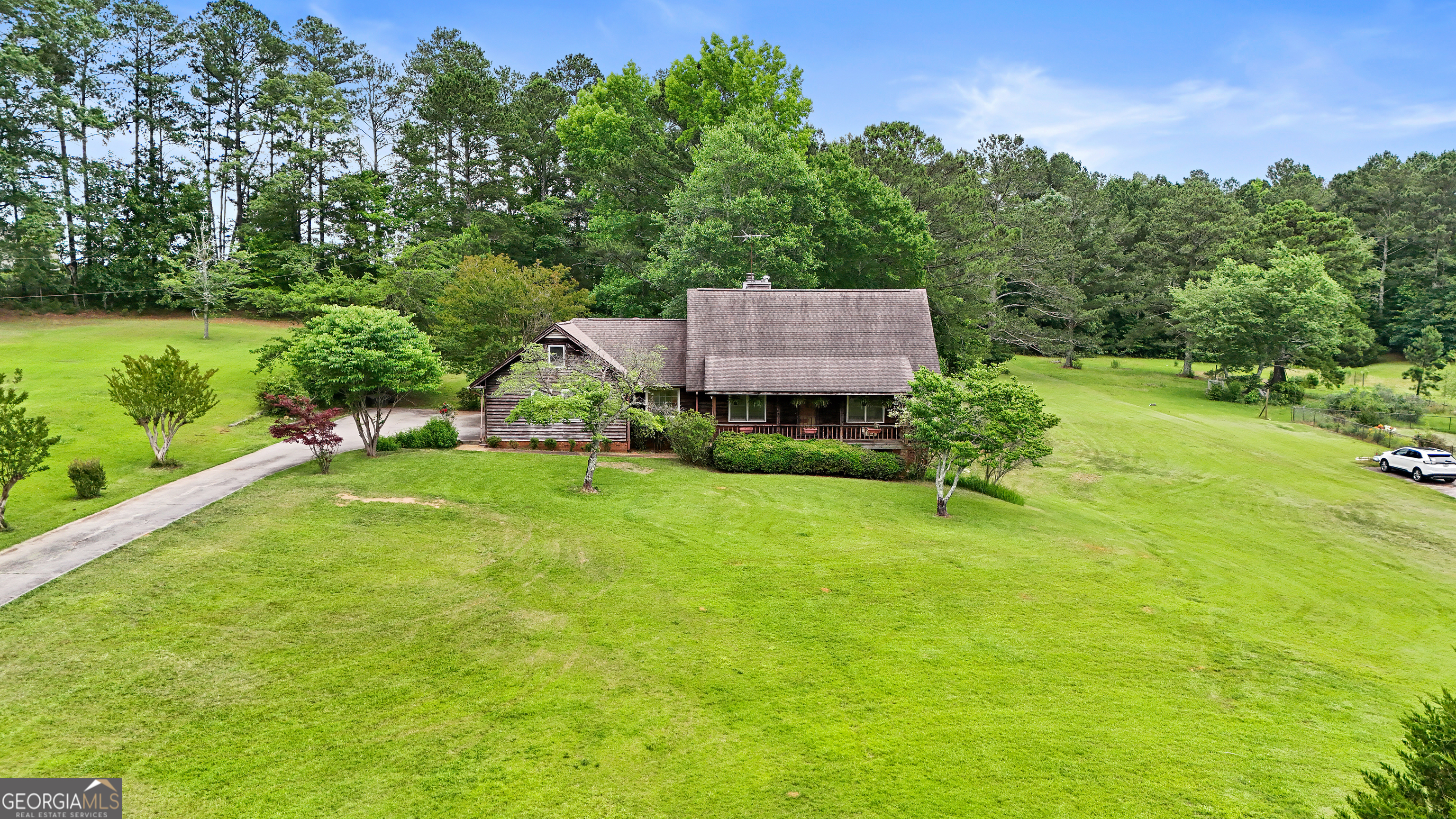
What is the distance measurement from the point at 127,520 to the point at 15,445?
111 inches

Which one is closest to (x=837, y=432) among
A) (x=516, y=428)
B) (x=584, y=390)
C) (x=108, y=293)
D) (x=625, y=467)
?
(x=625, y=467)

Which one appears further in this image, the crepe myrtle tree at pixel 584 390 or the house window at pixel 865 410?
the house window at pixel 865 410

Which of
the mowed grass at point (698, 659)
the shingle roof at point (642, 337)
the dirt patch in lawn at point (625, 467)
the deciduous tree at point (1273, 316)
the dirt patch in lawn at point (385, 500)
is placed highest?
the deciduous tree at point (1273, 316)

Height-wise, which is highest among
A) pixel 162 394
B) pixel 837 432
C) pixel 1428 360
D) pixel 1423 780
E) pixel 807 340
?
pixel 807 340

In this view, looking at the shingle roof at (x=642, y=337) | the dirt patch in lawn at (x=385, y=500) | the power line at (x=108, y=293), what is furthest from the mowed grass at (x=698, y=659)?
the power line at (x=108, y=293)

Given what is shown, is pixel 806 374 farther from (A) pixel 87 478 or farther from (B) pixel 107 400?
(B) pixel 107 400

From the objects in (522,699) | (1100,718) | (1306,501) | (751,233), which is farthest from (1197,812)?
(751,233)

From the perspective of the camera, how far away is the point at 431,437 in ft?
92.0

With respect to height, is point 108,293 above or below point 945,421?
above

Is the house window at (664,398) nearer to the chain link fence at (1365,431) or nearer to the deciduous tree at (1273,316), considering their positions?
the chain link fence at (1365,431)

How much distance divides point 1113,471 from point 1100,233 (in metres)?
47.1

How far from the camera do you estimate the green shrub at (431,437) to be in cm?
2778

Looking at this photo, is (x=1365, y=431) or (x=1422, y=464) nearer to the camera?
(x=1422, y=464)

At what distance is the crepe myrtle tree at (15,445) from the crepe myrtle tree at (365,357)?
8.41m
